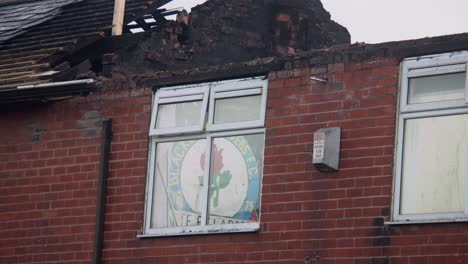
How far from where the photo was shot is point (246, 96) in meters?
15.9

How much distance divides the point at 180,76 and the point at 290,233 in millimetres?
2541

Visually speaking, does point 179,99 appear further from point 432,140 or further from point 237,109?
point 432,140

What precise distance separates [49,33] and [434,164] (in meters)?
7.70

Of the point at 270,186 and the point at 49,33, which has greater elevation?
the point at 49,33

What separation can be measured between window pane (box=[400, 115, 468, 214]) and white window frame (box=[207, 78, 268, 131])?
1868mm

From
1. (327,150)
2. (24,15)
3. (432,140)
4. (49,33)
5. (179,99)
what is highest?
(24,15)

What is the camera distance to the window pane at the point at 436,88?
1427cm

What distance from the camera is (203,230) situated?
15766 mm

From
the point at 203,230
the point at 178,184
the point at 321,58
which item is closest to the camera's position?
the point at 321,58

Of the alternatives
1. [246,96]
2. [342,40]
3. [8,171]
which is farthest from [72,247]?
[342,40]

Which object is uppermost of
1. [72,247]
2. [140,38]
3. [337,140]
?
[140,38]

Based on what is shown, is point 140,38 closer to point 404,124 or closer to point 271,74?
point 271,74

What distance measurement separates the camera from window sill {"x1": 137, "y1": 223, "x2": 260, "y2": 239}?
1543 cm

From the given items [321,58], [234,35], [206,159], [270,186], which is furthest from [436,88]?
[234,35]
